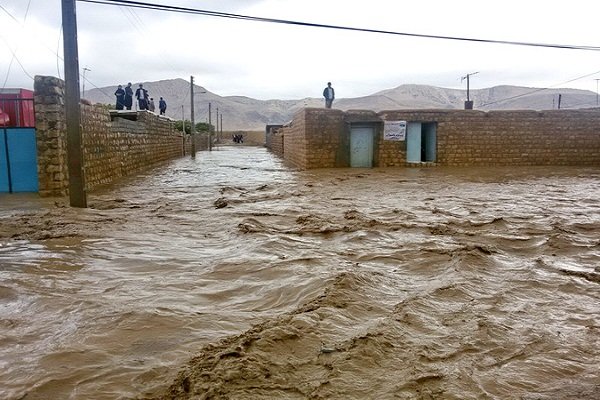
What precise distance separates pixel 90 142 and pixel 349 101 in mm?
126060

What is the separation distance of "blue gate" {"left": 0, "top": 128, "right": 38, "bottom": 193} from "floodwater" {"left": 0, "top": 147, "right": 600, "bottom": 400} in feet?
9.05

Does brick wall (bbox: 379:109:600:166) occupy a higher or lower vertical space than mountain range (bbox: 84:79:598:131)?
lower

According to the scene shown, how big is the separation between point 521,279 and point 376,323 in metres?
1.83

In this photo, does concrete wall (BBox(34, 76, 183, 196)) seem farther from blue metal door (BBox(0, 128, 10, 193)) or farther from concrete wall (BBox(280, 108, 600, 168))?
concrete wall (BBox(280, 108, 600, 168))

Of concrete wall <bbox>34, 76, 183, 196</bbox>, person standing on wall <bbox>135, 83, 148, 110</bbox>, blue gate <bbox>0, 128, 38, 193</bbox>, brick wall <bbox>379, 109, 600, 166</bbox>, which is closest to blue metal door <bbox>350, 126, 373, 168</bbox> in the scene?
brick wall <bbox>379, 109, 600, 166</bbox>

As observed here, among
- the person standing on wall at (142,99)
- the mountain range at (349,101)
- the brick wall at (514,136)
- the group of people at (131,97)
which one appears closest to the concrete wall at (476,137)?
the brick wall at (514,136)

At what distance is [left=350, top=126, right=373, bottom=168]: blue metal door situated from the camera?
739 inches

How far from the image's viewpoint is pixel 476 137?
19188 mm

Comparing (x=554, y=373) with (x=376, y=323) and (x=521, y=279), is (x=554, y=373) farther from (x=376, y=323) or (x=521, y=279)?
(x=521, y=279)

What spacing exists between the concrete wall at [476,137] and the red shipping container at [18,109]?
32.8 feet

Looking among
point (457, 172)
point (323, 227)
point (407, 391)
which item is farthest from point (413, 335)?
point (457, 172)

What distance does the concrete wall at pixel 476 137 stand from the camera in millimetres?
18281

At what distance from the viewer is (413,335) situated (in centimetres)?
318

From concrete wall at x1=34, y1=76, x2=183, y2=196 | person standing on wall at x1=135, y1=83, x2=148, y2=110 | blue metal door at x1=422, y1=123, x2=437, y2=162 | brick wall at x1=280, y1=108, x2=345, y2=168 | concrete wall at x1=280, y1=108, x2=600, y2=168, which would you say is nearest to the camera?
concrete wall at x1=34, y1=76, x2=183, y2=196
